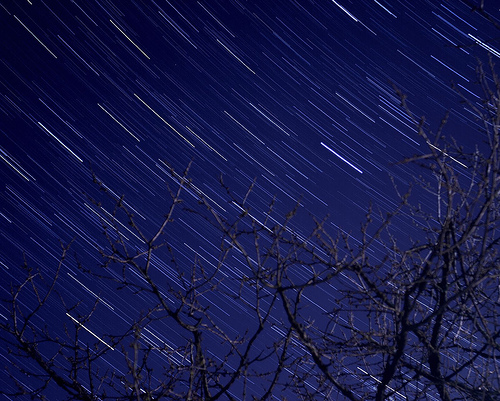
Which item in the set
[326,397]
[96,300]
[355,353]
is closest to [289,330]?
[355,353]

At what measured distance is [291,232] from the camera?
10.9 ft

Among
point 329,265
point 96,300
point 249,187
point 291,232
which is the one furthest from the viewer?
point 96,300

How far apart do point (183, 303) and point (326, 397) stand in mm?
1491

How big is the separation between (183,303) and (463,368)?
7.37ft

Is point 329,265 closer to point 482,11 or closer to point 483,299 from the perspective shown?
point 483,299

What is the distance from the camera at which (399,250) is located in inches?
137

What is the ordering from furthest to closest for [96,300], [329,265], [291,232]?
[96,300]
[291,232]
[329,265]

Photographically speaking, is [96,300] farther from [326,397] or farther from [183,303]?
[326,397]

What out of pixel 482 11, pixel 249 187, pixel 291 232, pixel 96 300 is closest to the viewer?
pixel 482 11

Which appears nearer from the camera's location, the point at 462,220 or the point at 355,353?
the point at 462,220

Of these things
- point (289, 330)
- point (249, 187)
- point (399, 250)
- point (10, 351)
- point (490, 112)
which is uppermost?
point (490, 112)

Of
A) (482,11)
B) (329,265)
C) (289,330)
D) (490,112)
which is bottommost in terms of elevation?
(289,330)

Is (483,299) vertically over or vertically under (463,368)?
over

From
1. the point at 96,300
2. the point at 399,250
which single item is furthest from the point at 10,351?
the point at 399,250
